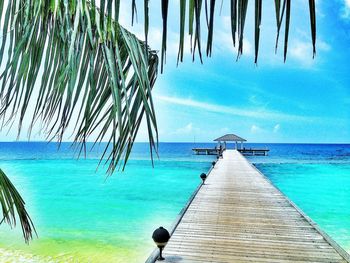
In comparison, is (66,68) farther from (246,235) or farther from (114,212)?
(114,212)

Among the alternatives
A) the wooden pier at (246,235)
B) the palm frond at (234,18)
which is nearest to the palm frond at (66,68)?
the palm frond at (234,18)

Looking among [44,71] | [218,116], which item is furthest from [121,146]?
[218,116]

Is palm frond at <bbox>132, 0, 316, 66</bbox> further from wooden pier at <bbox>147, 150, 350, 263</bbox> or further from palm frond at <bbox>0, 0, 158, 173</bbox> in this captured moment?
wooden pier at <bbox>147, 150, 350, 263</bbox>

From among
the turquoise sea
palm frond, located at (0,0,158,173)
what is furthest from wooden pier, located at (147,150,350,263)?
palm frond, located at (0,0,158,173)

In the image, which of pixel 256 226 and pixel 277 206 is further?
pixel 277 206

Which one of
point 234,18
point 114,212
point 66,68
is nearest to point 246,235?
point 66,68

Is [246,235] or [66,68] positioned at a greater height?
[66,68]

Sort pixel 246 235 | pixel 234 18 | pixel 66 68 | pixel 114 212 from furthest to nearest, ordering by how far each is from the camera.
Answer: pixel 114 212, pixel 246 235, pixel 66 68, pixel 234 18

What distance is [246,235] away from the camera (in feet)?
14.0

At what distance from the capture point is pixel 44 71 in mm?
987

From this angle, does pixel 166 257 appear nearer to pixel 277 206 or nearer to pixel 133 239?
pixel 277 206

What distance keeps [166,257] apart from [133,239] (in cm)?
629

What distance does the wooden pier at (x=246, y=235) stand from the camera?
11.6ft

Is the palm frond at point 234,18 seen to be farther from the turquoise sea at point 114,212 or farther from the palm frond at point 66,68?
the turquoise sea at point 114,212
